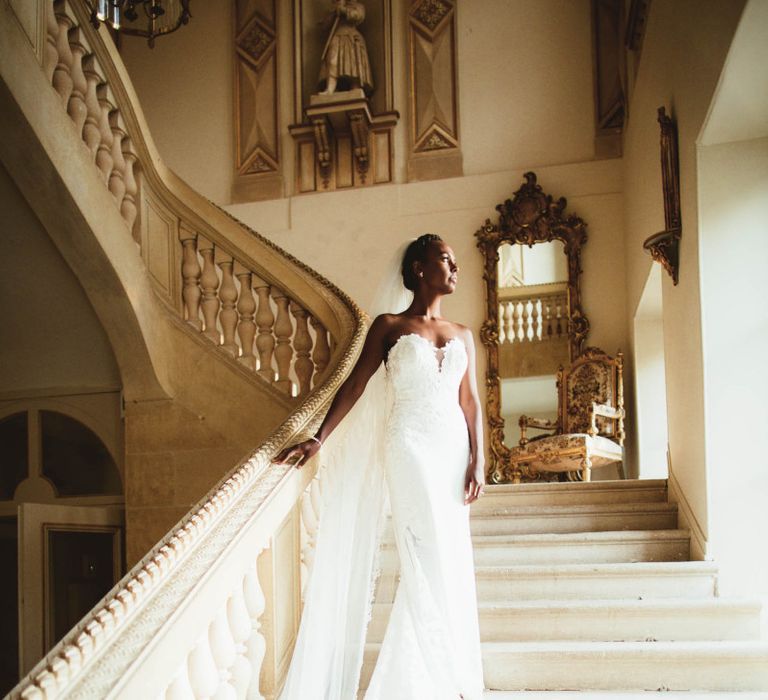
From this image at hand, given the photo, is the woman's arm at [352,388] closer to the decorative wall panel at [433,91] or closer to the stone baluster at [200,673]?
the stone baluster at [200,673]

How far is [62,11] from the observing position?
4.68 m

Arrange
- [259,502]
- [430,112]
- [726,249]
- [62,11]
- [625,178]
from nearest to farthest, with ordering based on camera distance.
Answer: [259,502] < [726,249] < [62,11] < [625,178] < [430,112]

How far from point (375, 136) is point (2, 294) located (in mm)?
3954

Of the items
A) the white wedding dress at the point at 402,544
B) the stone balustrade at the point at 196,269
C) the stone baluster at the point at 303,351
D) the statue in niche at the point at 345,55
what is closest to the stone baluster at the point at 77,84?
the stone balustrade at the point at 196,269

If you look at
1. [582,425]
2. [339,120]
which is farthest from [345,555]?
[339,120]

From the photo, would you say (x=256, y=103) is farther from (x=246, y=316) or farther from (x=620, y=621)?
(x=620, y=621)

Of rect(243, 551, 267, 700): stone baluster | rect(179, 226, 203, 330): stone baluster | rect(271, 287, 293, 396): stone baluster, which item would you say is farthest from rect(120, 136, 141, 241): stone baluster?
rect(243, 551, 267, 700): stone baluster

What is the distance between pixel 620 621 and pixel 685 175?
2.13m

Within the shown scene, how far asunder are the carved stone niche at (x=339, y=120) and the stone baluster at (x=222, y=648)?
245 inches

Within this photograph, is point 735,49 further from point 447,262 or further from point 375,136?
point 375,136

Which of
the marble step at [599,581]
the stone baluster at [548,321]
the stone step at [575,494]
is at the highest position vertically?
the stone baluster at [548,321]

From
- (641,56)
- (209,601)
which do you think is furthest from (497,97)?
(209,601)

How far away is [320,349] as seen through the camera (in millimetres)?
5297

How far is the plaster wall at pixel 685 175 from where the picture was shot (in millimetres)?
3976
